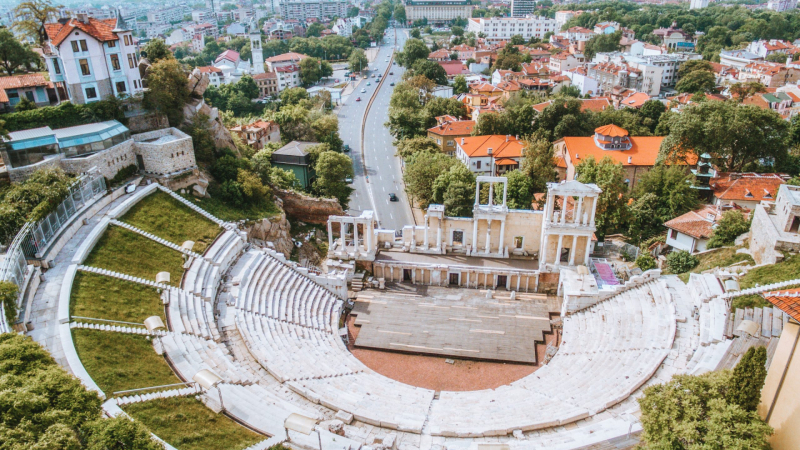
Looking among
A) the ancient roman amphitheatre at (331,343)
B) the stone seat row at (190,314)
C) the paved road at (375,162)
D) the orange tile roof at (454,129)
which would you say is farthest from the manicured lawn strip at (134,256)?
the orange tile roof at (454,129)

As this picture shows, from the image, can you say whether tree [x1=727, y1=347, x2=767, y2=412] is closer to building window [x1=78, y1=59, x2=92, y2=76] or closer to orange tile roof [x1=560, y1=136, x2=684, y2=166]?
orange tile roof [x1=560, y1=136, x2=684, y2=166]

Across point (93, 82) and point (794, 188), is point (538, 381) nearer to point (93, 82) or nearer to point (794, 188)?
point (794, 188)

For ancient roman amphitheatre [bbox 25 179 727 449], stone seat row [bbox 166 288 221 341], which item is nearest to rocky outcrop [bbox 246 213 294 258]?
ancient roman amphitheatre [bbox 25 179 727 449]

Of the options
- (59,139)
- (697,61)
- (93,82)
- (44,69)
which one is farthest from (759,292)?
(697,61)

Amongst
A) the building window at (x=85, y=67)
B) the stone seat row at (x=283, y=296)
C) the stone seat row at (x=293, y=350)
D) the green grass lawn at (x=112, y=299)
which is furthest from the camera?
the building window at (x=85, y=67)

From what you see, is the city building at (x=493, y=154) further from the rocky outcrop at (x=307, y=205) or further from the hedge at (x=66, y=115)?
the hedge at (x=66, y=115)

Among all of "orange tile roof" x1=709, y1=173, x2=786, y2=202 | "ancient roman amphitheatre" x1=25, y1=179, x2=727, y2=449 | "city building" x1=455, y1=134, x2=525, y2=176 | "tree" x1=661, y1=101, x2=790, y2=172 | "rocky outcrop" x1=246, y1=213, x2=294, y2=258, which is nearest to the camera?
"ancient roman amphitheatre" x1=25, y1=179, x2=727, y2=449

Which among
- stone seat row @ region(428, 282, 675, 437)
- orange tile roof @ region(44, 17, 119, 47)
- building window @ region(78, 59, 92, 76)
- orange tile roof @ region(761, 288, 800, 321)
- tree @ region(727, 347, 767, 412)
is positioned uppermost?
orange tile roof @ region(44, 17, 119, 47)
